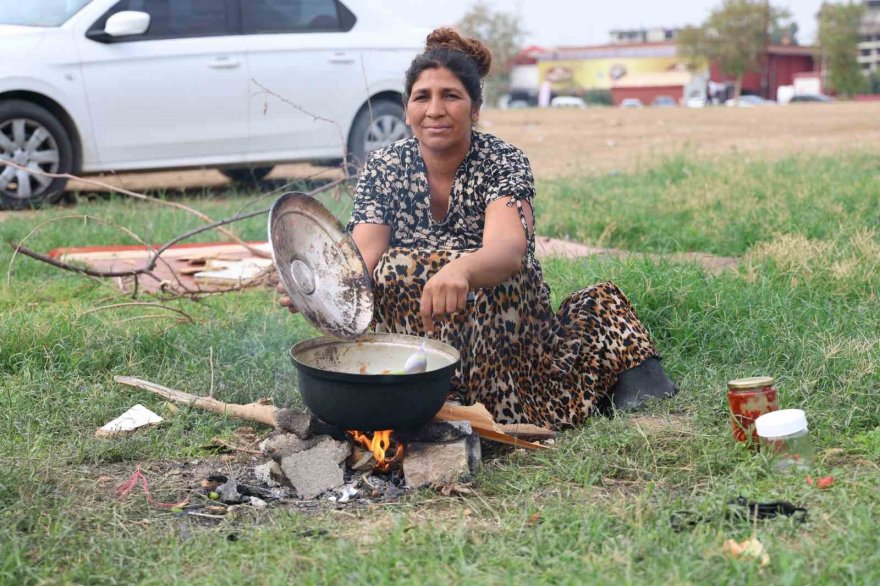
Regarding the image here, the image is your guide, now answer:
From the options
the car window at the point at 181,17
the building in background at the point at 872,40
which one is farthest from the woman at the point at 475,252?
the building in background at the point at 872,40

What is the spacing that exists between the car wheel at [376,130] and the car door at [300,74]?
12 cm

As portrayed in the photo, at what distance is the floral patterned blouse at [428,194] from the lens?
374 centimetres

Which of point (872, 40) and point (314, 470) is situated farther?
point (872, 40)

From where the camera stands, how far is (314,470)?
3.27 meters

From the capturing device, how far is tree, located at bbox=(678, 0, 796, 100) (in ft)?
191

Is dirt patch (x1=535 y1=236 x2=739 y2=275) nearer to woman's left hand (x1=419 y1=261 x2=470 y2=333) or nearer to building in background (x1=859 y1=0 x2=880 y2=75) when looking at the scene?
woman's left hand (x1=419 y1=261 x2=470 y2=333)

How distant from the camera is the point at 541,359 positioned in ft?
12.6

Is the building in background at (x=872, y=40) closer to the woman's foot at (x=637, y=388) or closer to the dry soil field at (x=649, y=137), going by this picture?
the dry soil field at (x=649, y=137)

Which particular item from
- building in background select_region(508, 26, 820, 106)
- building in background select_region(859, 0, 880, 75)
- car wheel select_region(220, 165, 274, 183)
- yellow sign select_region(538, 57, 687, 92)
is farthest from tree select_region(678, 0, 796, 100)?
car wheel select_region(220, 165, 274, 183)

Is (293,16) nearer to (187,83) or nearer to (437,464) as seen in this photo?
(187,83)

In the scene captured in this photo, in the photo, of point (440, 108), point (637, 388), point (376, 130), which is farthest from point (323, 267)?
point (376, 130)

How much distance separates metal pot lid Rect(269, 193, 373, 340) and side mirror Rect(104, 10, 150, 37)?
17.1ft

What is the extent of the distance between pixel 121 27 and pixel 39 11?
733mm

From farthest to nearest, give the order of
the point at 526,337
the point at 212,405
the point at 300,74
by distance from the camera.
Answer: the point at 300,74, the point at 212,405, the point at 526,337
